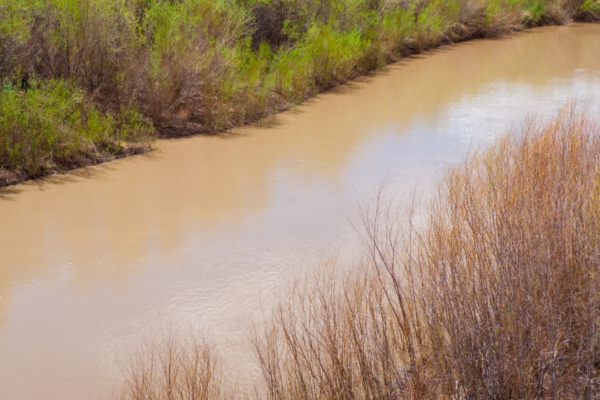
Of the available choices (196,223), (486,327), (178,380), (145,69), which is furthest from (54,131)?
(486,327)

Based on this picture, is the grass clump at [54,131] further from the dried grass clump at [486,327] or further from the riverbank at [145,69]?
the dried grass clump at [486,327]

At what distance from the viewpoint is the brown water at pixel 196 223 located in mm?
6012

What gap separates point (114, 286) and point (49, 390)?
1.74 metres

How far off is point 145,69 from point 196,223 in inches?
179

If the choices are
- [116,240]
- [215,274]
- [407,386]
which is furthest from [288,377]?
[116,240]

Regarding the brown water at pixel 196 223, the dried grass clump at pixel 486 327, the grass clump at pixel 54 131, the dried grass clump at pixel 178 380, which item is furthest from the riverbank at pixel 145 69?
the dried grass clump at pixel 486 327

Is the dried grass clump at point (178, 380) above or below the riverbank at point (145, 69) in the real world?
below

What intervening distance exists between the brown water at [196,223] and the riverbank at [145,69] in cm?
50

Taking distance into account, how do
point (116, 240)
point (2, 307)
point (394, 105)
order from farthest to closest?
point (394, 105) → point (116, 240) → point (2, 307)

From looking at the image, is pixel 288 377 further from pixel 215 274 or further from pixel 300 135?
pixel 300 135

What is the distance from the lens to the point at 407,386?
3947 millimetres

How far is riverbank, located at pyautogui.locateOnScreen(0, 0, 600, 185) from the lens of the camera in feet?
32.2

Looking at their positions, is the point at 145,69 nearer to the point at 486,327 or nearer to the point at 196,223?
the point at 196,223

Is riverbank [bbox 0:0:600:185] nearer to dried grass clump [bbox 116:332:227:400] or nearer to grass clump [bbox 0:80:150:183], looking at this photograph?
grass clump [bbox 0:80:150:183]
